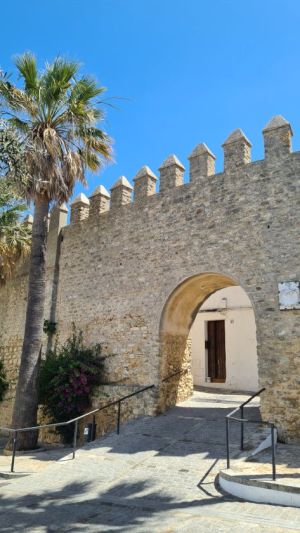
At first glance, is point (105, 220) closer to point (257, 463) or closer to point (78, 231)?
point (78, 231)

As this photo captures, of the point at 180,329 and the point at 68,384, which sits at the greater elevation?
the point at 180,329

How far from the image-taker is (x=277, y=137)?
977 centimetres

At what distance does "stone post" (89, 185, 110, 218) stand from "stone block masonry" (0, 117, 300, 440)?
34mm

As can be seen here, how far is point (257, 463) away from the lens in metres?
7.03

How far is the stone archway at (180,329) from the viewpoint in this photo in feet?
35.9

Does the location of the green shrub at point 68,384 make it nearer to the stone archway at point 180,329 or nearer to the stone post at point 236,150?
the stone archway at point 180,329

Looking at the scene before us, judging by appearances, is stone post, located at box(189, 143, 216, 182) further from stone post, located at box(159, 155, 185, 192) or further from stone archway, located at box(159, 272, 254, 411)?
stone archway, located at box(159, 272, 254, 411)

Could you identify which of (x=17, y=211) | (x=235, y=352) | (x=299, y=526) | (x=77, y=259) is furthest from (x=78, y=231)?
(x=299, y=526)

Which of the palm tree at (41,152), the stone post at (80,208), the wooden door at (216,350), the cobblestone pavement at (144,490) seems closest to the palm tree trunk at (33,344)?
the palm tree at (41,152)

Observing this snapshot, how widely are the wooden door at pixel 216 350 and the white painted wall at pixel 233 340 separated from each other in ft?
0.67

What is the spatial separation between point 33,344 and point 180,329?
388cm

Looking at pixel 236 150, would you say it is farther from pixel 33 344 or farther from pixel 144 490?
pixel 144 490

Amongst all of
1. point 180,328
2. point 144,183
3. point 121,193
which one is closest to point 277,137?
Result: point 144,183

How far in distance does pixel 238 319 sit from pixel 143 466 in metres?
9.50
